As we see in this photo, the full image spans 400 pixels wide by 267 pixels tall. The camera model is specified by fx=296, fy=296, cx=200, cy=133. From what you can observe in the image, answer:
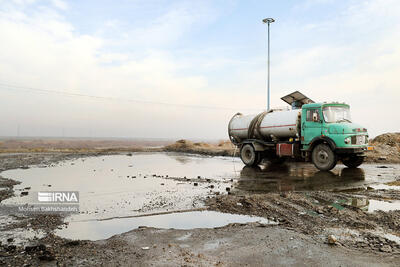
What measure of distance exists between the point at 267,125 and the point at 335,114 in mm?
3525

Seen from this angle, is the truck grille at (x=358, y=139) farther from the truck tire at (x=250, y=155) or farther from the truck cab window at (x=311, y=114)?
the truck tire at (x=250, y=155)

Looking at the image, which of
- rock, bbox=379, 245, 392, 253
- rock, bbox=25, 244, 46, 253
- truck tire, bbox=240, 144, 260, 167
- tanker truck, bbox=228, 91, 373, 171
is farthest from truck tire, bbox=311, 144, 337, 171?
rock, bbox=25, 244, 46, 253

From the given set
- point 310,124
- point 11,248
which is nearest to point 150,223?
point 11,248

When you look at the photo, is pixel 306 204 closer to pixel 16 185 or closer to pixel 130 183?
pixel 130 183

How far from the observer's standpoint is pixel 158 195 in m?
8.52

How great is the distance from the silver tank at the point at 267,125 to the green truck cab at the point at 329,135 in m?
0.76

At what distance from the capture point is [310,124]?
13.2m

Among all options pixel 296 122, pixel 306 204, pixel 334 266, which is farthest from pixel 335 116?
pixel 334 266

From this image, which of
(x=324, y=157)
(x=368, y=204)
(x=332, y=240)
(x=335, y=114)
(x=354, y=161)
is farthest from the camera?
(x=354, y=161)

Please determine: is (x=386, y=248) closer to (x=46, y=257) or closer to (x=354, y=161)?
(x=46, y=257)

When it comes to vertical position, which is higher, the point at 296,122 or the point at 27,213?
the point at 296,122

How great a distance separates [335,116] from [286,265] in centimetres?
1059

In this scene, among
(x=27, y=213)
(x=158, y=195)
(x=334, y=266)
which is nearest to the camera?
(x=334, y=266)

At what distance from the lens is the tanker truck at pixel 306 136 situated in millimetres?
12359
